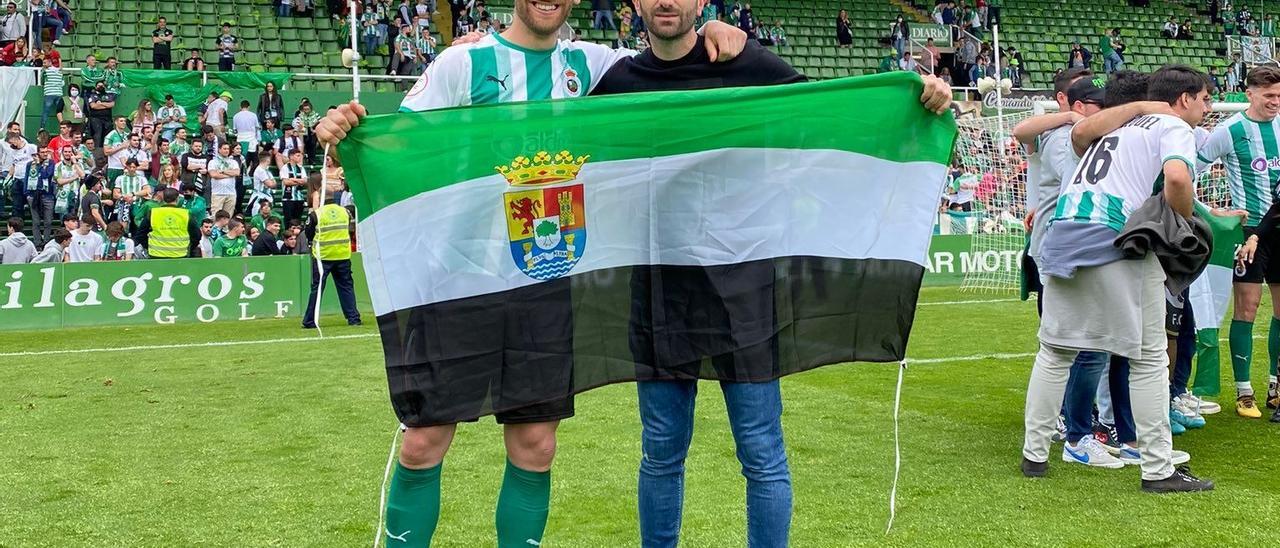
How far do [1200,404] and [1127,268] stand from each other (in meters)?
2.39

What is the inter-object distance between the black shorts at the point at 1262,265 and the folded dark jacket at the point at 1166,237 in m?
2.06

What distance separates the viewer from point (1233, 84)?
1168 inches

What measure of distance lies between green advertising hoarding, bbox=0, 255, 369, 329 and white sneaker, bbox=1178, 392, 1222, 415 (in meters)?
11.2

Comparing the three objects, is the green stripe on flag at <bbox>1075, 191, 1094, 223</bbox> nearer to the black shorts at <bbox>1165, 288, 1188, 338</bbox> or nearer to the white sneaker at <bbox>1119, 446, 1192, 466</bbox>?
the white sneaker at <bbox>1119, 446, 1192, 466</bbox>

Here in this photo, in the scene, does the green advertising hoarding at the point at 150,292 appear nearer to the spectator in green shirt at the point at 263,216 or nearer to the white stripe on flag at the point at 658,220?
the spectator in green shirt at the point at 263,216

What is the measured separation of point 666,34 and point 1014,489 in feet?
9.03

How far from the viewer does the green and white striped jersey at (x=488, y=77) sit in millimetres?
3445

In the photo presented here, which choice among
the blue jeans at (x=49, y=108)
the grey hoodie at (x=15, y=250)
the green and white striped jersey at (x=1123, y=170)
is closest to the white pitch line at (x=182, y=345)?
the grey hoodie at (x=15, y=250)

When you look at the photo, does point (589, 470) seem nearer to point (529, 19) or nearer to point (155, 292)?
point (529, 19)

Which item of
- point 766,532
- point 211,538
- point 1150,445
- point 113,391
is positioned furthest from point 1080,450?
point 113,391

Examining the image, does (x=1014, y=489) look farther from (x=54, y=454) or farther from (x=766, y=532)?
(x=54, y=454)

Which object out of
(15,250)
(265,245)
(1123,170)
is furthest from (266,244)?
(1123,170)

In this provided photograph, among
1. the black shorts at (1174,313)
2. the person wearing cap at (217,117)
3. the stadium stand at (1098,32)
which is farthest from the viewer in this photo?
the stadium stand at (1098,32)

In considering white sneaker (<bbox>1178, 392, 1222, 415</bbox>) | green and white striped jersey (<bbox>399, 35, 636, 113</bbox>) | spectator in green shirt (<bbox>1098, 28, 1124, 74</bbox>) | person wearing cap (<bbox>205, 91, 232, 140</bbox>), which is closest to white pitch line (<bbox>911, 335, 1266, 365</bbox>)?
white sneaker (<bbox>1178, 392, 1222, 415</bbox>)
